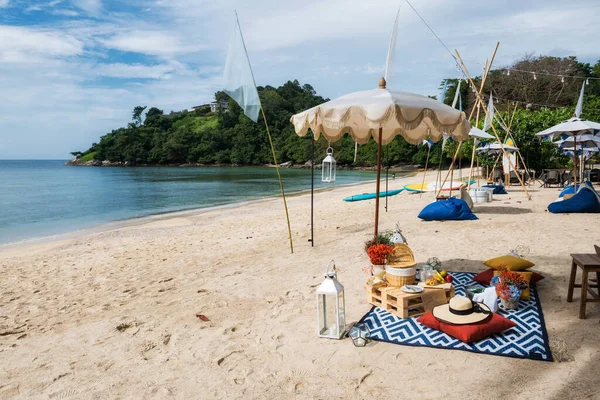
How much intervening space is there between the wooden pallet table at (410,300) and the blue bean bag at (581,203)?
27.2 feet

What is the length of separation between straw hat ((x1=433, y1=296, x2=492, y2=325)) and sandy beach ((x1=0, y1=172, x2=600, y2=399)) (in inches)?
15.5

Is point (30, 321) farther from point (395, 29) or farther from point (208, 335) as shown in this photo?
point (395, 29)

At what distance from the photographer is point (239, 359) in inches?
162

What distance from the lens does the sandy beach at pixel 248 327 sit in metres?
3.57

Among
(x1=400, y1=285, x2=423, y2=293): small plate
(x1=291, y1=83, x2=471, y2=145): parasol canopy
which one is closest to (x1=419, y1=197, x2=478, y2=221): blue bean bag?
(x1=291, y1=83, x2=471, y2=145): parasol canopy

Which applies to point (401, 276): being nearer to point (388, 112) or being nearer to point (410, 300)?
point (410, 300)

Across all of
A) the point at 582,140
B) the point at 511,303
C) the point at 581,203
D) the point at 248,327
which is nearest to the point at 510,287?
the point at 511,303

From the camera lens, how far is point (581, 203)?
432 inches

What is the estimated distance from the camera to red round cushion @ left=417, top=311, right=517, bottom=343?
13.3 ft

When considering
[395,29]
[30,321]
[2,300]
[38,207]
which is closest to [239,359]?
[30,321]

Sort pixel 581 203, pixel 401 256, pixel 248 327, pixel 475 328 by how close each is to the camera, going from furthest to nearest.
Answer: pixel 581 203 < pixel 401 256 < pixel 248 327 < pixel 475 328

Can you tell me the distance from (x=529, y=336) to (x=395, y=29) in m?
5.27

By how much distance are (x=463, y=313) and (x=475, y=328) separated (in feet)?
0.69

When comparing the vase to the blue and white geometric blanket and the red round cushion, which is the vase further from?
the red round cushion
